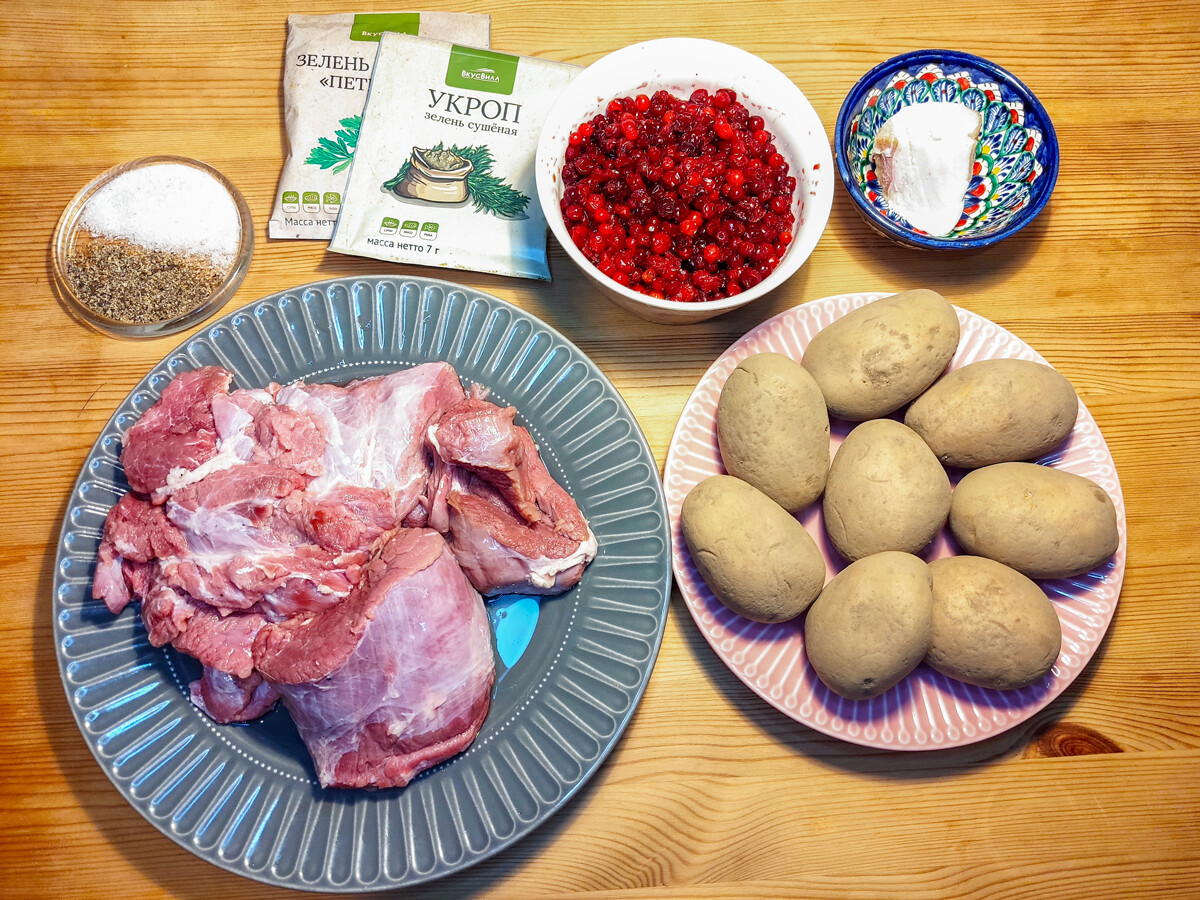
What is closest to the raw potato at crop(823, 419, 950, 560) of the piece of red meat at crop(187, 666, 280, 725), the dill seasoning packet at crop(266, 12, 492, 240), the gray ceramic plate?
the gray ceramic plate

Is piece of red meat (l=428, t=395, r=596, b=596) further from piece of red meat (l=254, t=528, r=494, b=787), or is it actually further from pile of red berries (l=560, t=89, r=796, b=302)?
pile of red berries (l=560, t=89, r=796, b=302)

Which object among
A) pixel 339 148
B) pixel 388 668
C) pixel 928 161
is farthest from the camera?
pixel 339 148

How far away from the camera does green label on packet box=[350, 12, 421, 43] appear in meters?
1.57

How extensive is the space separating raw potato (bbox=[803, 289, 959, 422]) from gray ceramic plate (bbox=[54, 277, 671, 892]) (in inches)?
13.8

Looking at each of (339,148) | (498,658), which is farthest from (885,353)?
(339,148)

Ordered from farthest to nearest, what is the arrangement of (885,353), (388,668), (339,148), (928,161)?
(339,148), (928,161), (885,353), (388,668)

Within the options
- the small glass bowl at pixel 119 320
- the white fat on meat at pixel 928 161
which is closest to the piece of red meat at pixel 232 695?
the small glass bowl at pixel 119 320

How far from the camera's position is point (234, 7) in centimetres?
161

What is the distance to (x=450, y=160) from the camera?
1.52 m

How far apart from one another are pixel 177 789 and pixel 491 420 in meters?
0.76

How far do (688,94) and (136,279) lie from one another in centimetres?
111

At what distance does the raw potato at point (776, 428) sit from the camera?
3.99 feet

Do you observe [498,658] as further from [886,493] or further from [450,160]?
[450,160]

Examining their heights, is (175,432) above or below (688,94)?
below
